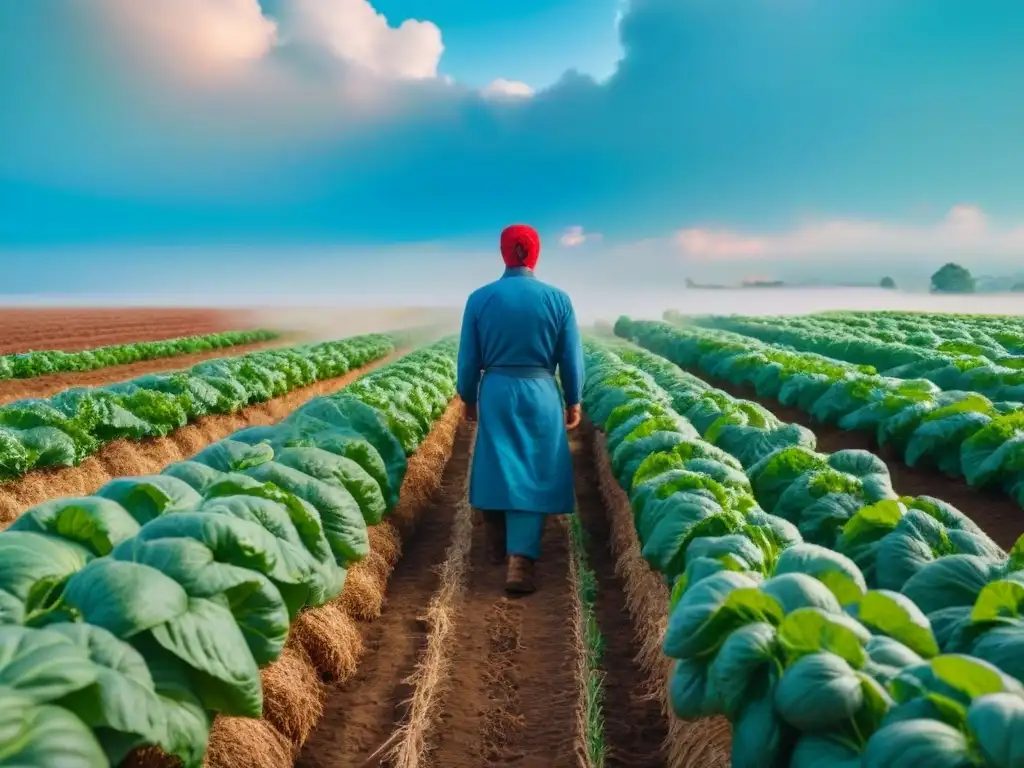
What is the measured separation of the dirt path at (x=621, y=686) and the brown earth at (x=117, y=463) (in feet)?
16.3

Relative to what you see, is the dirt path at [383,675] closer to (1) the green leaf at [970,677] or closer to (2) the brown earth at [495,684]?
(2) the brown earth at [495,684]

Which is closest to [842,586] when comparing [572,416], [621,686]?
[621,686]

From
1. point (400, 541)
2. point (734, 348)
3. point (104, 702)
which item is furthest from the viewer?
point (734, 348)

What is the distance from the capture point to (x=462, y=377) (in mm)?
6430

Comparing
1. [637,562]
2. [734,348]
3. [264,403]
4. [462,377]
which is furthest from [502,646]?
[734,348]

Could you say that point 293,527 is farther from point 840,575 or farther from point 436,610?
point 840,575

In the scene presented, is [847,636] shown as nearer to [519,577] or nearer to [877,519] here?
[877,519]

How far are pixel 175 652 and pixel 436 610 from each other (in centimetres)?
293

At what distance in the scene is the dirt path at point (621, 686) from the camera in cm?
398

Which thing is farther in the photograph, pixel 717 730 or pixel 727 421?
pixel 727 421

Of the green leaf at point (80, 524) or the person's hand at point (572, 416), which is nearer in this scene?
the green leaf at point (80, 524)

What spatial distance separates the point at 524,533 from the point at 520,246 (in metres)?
2.22

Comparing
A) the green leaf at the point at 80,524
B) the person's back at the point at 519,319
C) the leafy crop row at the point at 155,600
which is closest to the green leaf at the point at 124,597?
the leafy crop row at the point at 155,600

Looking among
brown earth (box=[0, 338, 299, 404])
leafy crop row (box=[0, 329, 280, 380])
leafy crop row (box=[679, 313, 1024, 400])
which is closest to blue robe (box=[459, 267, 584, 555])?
leafy crop row (box=[679, 313, 1024, 400])
